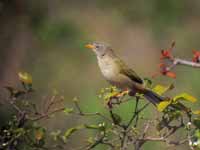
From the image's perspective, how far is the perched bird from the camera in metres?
3.79

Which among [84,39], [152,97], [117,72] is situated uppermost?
[152,97]

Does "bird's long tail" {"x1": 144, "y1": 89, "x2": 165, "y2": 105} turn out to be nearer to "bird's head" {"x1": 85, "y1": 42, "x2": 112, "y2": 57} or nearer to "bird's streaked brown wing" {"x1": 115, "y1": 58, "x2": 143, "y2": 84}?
"bird's streaked brown wing" {"x1": 115, "y1": 58, "x2": 143, "y2": 84}

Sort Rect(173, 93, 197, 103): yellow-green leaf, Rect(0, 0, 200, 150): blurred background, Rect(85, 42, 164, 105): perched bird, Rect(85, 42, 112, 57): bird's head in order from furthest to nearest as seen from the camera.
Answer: Rect(0, 0, 200, 150): blurred background, Rect(85, 42, 112, 57): bird's head, Rect(85, 42, 164, 105): perched bird, Rect(173, 93, 197, 103): yellow-green leaf

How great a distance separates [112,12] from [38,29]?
2413 millimetres

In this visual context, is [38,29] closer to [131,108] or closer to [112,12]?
[131,108]

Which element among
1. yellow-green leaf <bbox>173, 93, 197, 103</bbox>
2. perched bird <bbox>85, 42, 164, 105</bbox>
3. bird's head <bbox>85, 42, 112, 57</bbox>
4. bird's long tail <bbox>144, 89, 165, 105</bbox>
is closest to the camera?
yellow-green leaf <bbox>173, 93, 197, 103</bbox>

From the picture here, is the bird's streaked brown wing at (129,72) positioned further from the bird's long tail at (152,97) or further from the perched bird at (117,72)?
the bird's long tail at (152,97)

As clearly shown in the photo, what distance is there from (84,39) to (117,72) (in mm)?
5420

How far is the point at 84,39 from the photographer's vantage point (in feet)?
31.3

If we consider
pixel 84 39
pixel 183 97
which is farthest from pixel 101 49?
pixel 84 39

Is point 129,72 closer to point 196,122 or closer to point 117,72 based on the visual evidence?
point 117,72

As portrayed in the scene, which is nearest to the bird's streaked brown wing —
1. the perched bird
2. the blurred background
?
the perched bird

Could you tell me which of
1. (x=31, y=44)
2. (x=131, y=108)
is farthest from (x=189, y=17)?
(x=131, y=108)

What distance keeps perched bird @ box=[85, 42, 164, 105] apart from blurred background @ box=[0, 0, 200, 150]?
2.25 meters
